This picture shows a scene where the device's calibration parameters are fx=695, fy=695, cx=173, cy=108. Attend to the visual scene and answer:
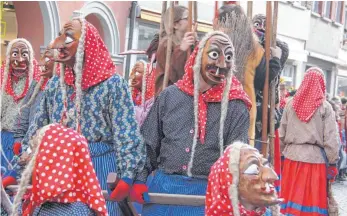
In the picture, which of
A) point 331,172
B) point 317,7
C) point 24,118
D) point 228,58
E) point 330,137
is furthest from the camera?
point 317,7

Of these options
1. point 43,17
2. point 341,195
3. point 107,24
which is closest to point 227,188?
point 341,195

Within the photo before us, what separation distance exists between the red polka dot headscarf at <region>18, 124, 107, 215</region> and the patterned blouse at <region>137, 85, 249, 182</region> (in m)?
0.87

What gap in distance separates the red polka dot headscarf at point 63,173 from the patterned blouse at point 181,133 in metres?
0.87

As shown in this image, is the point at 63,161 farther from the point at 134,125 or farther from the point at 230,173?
the point at 134,125

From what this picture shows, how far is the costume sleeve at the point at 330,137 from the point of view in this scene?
716 centimetres

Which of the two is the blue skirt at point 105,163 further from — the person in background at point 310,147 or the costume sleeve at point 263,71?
the person in background at point 310,147

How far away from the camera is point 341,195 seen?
11.2 meters

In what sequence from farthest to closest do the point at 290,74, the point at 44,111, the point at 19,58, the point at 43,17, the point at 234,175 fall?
1. the point at 290,74
2. the point at 43,17
3. the point at 19,58
4. the point at 44,111
5. the point at 234,175

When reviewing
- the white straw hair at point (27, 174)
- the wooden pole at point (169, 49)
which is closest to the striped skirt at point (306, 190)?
the wooden pole at point (169, 49)

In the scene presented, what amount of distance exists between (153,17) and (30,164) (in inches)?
483

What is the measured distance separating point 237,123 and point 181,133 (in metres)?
0.34

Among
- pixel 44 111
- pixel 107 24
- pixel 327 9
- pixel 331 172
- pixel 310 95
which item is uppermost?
pixel 327 9

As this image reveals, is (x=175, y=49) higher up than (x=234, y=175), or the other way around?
(x=175, y=49)

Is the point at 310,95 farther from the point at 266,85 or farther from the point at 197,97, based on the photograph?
the point at 197,97
